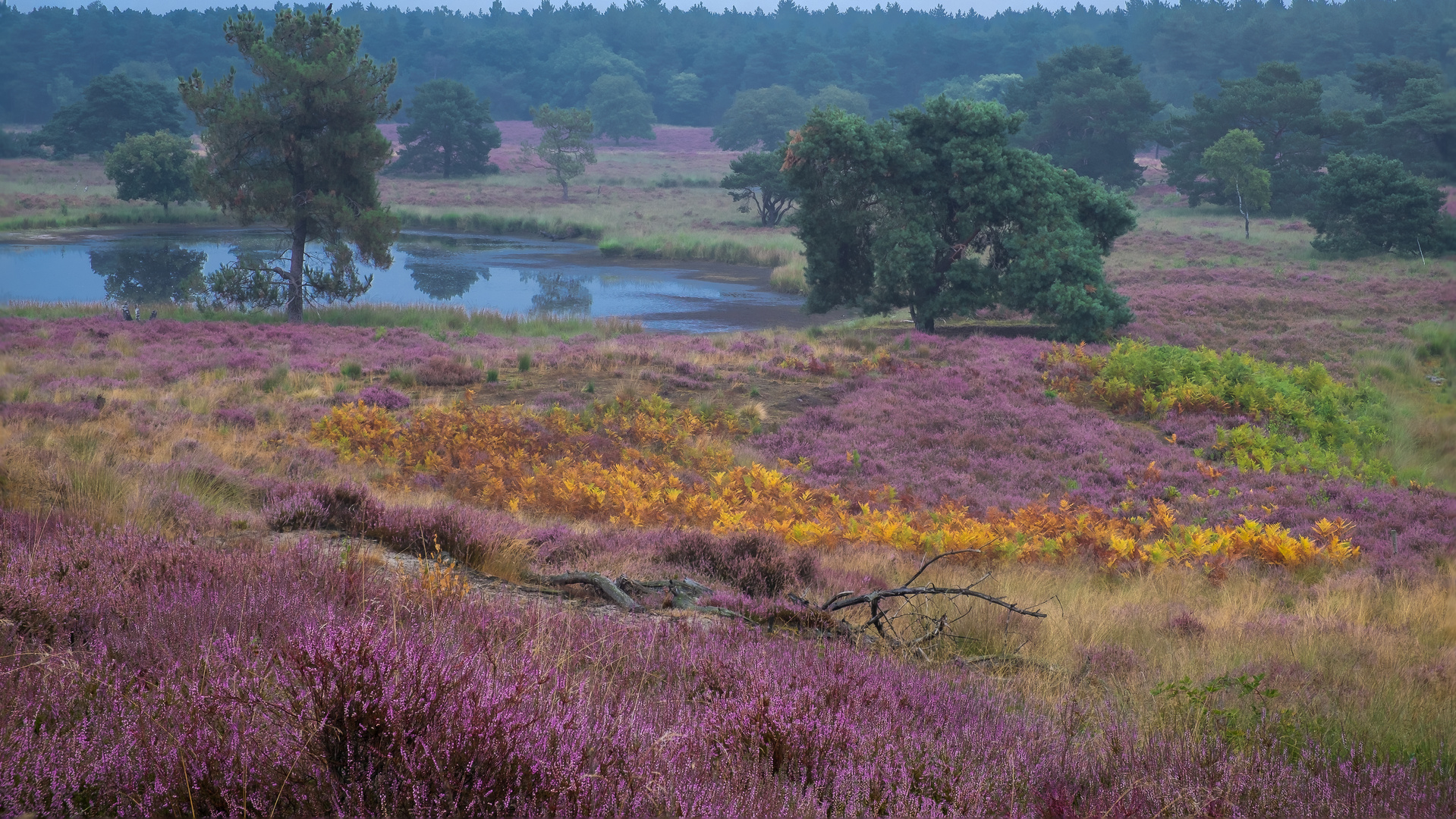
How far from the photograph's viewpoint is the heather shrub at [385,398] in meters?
14.7

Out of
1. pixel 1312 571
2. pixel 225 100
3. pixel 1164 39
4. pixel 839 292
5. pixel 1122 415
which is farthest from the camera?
pixel 1164 39

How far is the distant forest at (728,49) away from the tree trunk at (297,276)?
81.1 metres

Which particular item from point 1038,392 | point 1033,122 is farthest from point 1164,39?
point 1038,392

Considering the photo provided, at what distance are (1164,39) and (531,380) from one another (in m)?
104

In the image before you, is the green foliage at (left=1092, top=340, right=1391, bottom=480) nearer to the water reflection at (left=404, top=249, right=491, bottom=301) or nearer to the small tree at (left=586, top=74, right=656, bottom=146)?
the water reflection at (left=404, top=249, right=491, bottom=301)

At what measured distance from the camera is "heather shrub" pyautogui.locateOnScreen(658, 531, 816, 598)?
645cm

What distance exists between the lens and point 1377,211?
35688 mm

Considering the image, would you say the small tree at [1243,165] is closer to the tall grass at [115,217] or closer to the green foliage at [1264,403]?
the green foliage at [1264,403]

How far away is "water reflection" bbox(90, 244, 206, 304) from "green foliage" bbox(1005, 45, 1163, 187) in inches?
1903

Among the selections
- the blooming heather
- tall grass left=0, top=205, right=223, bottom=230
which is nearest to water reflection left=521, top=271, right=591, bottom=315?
tall grass left=0, top=205, right=223, bottom=230

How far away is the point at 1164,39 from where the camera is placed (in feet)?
329

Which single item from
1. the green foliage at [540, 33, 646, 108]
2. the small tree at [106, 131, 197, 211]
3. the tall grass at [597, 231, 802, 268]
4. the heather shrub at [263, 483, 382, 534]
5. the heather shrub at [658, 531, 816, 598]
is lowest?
the heather shrub at [658, 531, 816, 598]

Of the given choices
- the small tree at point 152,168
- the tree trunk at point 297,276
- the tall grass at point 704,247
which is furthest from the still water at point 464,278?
the small tree at point 152,168

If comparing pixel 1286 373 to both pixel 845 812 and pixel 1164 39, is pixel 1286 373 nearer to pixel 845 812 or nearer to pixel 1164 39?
pixel 845 812
